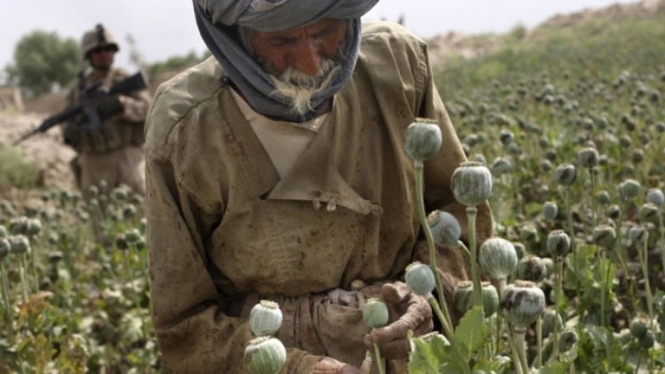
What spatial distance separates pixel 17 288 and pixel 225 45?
105 inches

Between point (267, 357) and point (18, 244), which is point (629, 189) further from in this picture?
point (18, 244)

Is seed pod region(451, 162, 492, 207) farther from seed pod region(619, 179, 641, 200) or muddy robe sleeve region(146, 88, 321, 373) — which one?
seed pod region(619, 179, 641, 200)

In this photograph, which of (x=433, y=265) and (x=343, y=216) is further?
(x=343, y=216)

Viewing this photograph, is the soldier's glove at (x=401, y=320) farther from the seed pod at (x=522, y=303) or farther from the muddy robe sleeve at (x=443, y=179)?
the seed pod at (x=522, y=303)

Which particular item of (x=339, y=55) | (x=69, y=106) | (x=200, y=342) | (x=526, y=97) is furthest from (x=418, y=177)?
(x=69, y=106)

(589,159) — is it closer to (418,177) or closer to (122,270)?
(418,177)

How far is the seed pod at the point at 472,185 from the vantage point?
5.71ft

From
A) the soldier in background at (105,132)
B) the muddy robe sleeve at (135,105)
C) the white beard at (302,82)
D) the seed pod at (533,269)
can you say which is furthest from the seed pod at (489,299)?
the soldier in background at (105,132)

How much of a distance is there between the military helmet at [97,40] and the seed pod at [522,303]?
7.18 metres

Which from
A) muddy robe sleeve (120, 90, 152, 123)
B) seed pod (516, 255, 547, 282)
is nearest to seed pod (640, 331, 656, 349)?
seed pod (516, 255, 547, 282)

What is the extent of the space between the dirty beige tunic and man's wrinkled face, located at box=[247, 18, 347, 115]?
7.9 inches

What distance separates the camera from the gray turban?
2.24 meters

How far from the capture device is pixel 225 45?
242 centimetres

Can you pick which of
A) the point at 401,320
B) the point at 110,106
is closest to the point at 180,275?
the point at 401,320
